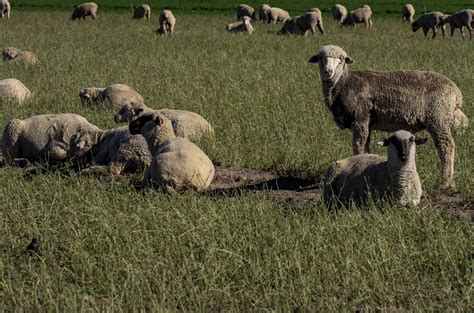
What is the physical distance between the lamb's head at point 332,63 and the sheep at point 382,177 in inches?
57.6

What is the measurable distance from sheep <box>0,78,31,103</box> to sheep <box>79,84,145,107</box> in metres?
1.14

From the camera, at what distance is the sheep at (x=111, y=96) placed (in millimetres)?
13133

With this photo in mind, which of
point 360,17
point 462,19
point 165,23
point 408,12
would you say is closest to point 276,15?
point 360,17

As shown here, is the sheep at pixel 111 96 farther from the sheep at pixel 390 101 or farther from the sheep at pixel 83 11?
the sheep at pixel 83 11

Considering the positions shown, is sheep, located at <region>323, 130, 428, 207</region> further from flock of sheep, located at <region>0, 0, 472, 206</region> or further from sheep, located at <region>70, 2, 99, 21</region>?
sheep, located at <region>70, 2, 99, 21</region>

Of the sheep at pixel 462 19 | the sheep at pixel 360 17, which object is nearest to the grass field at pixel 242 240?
the sheep at pixel 462 19

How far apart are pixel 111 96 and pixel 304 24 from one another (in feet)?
73.7

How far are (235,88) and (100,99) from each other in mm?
2675

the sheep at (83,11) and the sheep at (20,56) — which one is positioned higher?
the sheep at (20,56)

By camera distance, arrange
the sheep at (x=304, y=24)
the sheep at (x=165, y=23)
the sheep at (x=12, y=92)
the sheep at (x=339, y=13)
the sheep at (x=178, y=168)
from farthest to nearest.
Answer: the sheep at (x=339, y=13) < the sheep at (x=304, y=24) < the sheep at (x=165, y=23) < the sheep at (x=12, y=92) < the sheep at (x=178, y=168)

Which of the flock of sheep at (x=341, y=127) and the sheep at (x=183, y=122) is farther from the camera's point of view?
the sheep at (x=183, y=122)

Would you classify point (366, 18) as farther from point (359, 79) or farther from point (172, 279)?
point (172, 279)

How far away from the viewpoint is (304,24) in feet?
113

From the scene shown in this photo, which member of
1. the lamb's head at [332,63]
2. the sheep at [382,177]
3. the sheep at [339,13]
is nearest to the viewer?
the sheep at [382,177]
